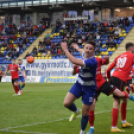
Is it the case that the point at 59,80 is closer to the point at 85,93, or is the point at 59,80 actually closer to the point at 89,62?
the point at 85,93

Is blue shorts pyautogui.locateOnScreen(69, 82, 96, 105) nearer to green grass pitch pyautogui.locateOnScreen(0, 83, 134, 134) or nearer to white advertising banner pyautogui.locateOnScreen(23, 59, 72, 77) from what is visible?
green grass pitch pyautogui.locateOnScreen(0, 83, 134, 134)

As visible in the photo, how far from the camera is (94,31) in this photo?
111ft

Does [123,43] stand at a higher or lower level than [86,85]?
higher

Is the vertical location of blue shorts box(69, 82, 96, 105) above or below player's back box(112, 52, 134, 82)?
below

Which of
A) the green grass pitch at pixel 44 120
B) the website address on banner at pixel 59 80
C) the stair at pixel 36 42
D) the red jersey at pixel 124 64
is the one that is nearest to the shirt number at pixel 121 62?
the red jersey at pixel 124 64

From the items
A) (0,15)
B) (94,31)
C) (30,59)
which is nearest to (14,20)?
(0,15)

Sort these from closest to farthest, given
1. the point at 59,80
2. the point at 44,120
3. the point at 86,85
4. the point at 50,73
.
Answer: the point at 86,85 → the point at 44,120 → the point at 59,80 → the point at 50,73

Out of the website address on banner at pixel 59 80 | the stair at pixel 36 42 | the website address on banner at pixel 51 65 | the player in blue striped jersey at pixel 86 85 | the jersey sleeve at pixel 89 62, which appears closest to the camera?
the jersey sleeve at pixel 89 62

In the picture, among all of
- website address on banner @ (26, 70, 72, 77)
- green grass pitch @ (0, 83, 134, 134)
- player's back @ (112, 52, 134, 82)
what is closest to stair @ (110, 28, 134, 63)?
website address on banner @ (26, 70, 72, 77)

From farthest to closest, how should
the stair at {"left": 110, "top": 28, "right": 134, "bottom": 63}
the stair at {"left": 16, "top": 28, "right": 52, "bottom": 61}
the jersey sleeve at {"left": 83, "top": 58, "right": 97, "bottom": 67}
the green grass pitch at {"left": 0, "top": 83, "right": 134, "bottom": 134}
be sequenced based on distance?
the stair at {"left": 16, "top": 28, "right": 52, "bottom": 61} < the stair at {"left": 110, "top": 28, "right": 134, "bottom": 63} < the green grass pitch at {"left": 0, "top": 83, "right": 134, "bottom": 134} < the jersey sleeve at {"left": 83, "top": 58, "right": 97, "bottom": 67}

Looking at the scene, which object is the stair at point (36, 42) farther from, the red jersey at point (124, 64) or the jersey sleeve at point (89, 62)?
the jersey sleeve at point (89, 62)

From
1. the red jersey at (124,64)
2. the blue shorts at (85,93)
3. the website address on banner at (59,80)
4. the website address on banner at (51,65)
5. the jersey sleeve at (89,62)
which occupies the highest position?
the jersey sleeve at (89,62)

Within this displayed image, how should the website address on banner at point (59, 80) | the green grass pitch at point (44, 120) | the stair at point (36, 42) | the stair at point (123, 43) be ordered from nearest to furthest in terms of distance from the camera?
the green grass pitch at point (44, 120)
the website address on banner at point (59, 80)
the stair at point (123, 43)
the stair at point (36, 42)

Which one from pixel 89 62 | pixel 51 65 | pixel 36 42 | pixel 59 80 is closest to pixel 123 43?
pixel 51 65
